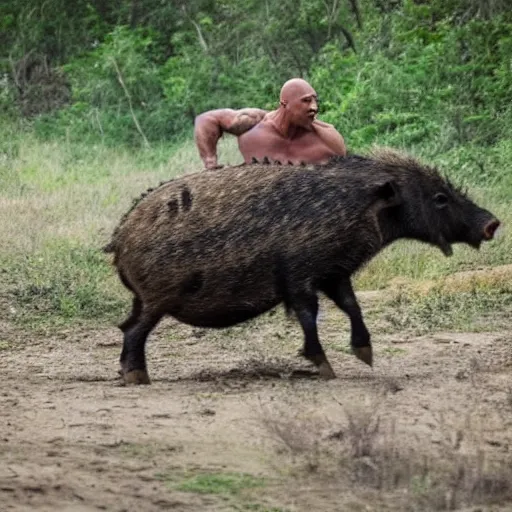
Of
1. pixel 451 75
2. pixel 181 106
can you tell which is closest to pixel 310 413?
Result: pixel 451 75

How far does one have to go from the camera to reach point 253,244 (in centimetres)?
746

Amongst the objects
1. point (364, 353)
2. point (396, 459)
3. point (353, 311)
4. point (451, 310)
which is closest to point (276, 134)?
point (353, 311)

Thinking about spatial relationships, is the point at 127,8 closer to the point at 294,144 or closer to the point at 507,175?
the point at 507,175

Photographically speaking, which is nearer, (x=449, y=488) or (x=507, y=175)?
(x=449, y=488)

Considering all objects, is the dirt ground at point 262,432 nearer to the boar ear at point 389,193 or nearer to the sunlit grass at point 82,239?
the boar ear at point 389,193

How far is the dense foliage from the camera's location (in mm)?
16781

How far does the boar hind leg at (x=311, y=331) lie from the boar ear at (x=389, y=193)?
0.66m

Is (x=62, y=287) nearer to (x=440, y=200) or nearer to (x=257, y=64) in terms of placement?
(x=440, y=200)

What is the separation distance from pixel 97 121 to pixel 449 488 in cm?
1612

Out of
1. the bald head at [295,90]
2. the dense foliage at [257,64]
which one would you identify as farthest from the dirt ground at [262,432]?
the dense foliage at [257,64]

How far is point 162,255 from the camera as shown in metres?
7.51

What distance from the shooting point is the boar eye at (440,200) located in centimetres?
800

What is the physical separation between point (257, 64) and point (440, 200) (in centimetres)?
1315

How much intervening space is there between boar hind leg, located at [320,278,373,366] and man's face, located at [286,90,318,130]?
3.28 feet
